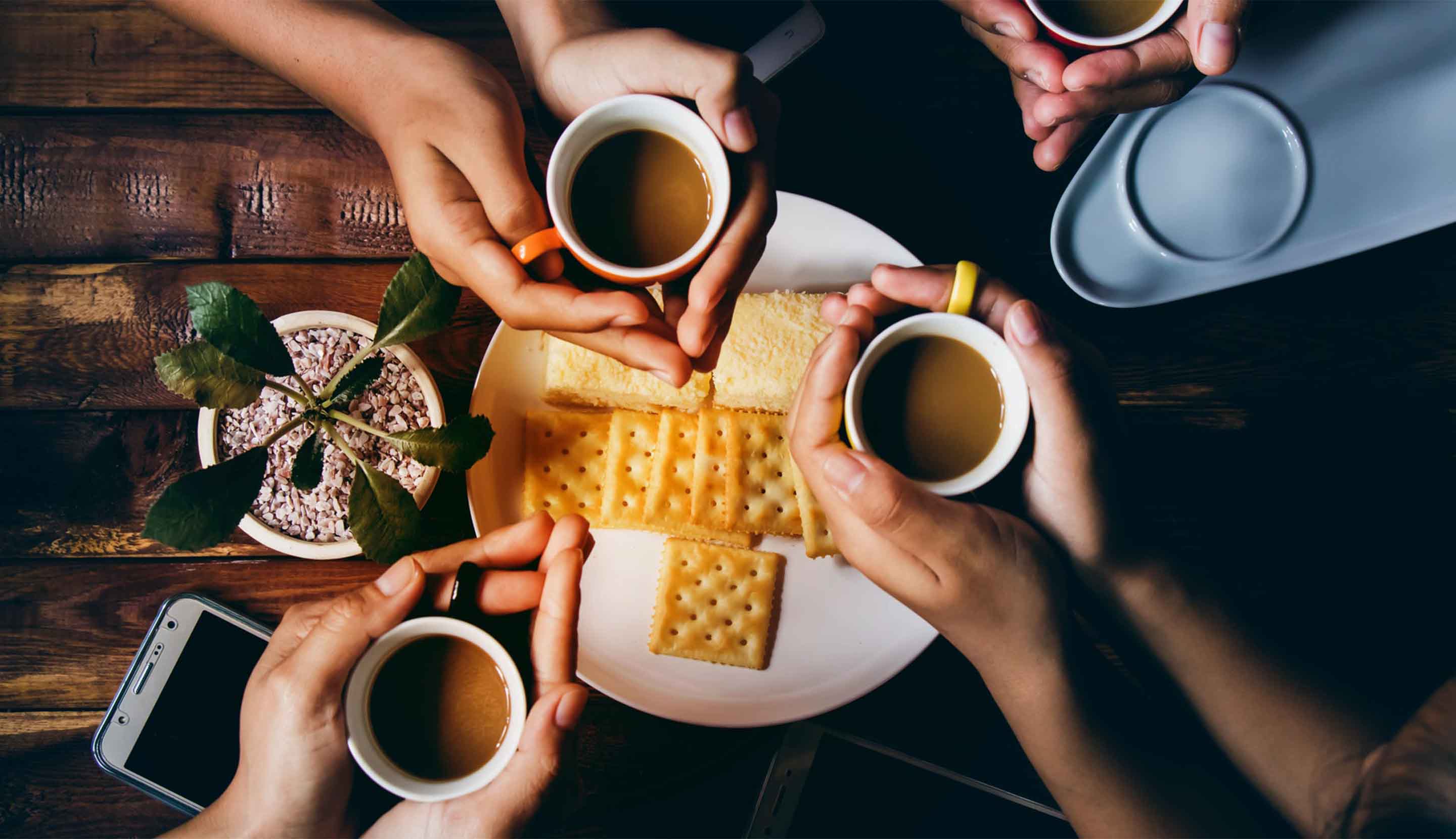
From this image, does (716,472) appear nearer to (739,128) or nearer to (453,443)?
(453,443)

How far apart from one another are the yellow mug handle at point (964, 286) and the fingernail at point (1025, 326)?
0.25 ft

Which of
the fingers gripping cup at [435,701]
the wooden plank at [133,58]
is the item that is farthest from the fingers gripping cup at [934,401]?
the wooden plank at [133,58]

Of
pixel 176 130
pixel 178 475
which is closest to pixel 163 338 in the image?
pixel 178 475

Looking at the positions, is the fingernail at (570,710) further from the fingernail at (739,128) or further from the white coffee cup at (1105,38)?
the white coffee cup at (1105,38)

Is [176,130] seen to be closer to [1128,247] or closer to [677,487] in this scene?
Answer: [677,487]

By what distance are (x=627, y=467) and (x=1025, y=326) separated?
965 mm

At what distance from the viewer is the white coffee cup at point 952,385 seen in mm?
1245

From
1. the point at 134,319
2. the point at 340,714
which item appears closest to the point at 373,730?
the point at 340,714

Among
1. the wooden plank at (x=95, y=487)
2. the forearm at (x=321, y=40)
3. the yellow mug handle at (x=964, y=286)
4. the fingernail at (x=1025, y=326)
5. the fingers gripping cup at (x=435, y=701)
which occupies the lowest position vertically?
the wooden plank at (x=95, y=487)

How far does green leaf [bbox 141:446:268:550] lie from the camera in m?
1.24

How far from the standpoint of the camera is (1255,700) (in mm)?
1338

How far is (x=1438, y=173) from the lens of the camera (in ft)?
5.59

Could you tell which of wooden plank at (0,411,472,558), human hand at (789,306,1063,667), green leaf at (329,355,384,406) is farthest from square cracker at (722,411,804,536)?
green leaf at (329,355,384,406)

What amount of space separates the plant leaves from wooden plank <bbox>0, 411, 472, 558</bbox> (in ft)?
1.71
